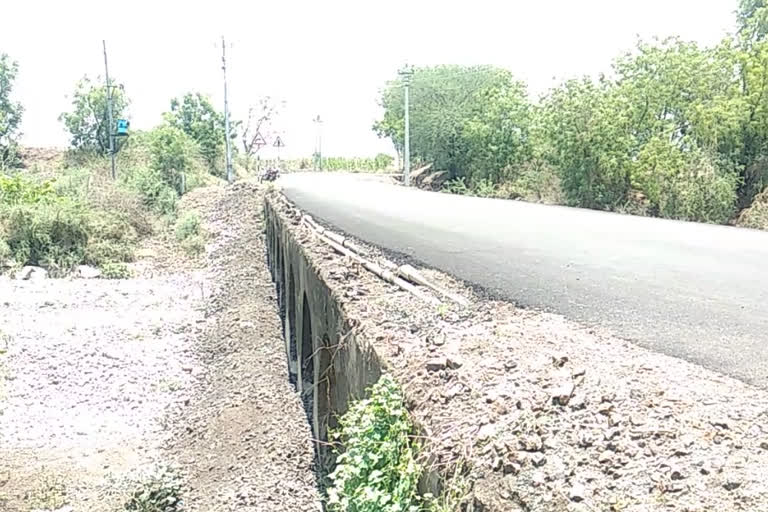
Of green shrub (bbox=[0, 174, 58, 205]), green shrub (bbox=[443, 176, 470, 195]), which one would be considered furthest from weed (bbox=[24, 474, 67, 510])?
green shrub (bbox=[443, 176, 470, 195])

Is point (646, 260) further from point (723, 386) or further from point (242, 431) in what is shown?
point (242, 431)

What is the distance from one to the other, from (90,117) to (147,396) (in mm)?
41552

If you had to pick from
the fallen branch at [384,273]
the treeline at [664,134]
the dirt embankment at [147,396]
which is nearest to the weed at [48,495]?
the dirt embankment at [147,396]

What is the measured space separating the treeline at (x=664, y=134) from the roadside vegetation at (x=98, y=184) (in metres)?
13.6

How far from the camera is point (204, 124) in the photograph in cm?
5894

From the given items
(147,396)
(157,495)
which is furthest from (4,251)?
(157,495)

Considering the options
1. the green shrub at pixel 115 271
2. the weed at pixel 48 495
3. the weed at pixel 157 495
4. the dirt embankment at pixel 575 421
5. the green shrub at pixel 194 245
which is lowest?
the weed at pixel 48 495

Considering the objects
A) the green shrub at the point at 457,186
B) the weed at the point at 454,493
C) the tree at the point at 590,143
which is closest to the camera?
the weed at the point at 454,493

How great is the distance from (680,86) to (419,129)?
25.7 meters

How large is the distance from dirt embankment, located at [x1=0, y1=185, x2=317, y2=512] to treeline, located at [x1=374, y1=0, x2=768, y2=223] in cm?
1104

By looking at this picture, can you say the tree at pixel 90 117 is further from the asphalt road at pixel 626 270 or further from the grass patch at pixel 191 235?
the asphalt road at pixel 626 270

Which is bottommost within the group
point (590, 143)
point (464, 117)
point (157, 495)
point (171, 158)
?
point (157, 495)

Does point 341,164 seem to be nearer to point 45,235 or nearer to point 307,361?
point 45,235

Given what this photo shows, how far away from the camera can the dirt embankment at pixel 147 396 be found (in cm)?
988
